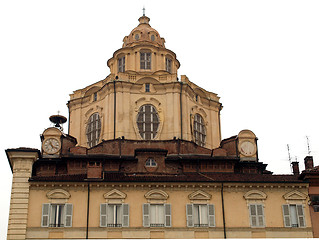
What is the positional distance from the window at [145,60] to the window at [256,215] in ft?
86.4

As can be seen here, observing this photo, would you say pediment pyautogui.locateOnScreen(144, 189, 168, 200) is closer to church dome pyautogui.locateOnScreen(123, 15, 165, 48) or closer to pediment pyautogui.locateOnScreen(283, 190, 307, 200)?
pediment pyautogui.locateOnScreen(283, 190, 307, 200)

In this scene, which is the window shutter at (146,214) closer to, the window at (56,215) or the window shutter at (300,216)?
the window at (56,215)

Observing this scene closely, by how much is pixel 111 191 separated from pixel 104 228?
2.99 meters

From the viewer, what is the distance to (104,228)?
4066 cm

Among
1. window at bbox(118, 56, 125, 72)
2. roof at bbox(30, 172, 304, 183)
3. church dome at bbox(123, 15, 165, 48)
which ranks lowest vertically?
roof at bbox(30, 172, 304, 183)

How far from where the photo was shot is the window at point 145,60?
63375 mm

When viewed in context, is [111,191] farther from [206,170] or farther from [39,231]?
[206,170]

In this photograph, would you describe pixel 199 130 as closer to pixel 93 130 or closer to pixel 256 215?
pixel 93 130

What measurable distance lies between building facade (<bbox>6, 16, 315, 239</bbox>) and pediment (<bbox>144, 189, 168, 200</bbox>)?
8 centimetres

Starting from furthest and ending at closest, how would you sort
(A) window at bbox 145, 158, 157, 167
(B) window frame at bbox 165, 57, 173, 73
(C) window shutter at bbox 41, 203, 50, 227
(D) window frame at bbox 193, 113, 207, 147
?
(B) window frame at bbox 165, 57, 173, 73 → (D) window frame at bbox 193, 113, 207, 147 → (A) window at bbox 145, 158, 157, 167 → (C) window shutter at bbox 41, 203, 50, 227

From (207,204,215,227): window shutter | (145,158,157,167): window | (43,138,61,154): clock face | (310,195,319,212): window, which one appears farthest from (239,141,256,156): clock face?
(43,138,61,154): clock face

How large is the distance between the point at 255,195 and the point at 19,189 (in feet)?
63.2

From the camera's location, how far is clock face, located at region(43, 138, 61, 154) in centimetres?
5194

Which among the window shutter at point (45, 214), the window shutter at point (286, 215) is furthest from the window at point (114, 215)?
the window shutter at point (286, 215)
